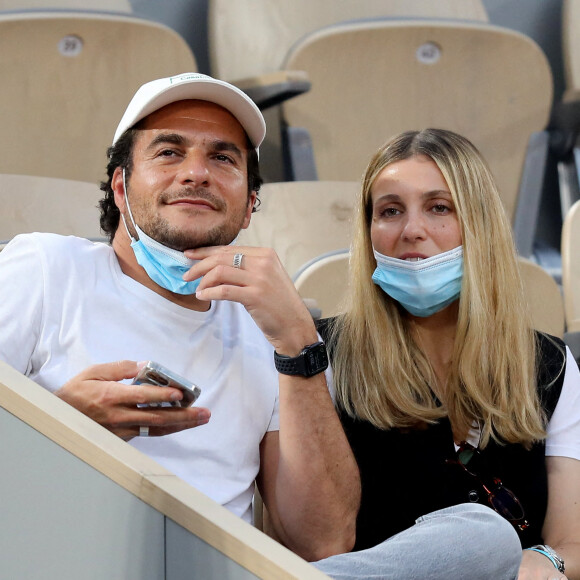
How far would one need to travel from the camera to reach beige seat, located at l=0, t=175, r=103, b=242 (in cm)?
123

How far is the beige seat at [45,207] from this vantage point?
1230mm

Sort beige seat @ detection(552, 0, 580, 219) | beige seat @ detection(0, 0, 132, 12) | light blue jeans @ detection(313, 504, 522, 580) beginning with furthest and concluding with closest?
beige seat @ detection(552, 0, 580, 219), beige seat @ detection(0, 0, 132, 12), light blue jeans @ detection(313, 504, 522, 580)

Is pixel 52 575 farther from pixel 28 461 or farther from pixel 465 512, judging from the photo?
pixel 465 512

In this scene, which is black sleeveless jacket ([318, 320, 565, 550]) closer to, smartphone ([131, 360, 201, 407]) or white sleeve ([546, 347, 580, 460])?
white sleeve ([546, 347, 580, 460])

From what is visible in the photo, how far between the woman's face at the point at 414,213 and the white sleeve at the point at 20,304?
38cm

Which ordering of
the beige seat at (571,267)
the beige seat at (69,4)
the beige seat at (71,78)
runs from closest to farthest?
the beige seat at (571,267) → the beige seat at (71,78) → the beige seat at (69,4)

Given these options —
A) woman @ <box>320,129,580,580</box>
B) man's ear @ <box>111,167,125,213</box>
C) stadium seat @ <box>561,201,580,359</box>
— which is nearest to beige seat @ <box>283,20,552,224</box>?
stadium seat @ <box>561,201,580,359</box>

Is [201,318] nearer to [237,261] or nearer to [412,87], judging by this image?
[237,261]

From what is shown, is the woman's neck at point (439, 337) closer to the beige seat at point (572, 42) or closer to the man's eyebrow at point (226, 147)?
the man's eyebrow at point (226, 147)

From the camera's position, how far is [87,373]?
74cm

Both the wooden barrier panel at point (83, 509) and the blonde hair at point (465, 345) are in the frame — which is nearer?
the wooden barrier panel at point (83, 509)

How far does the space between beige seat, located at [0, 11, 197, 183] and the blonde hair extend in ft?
2.30

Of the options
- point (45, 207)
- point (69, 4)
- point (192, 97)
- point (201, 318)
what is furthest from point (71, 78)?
point (201, 318)

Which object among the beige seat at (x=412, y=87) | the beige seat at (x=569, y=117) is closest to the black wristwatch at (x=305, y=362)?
the beige seat at (x=412, y=87)
